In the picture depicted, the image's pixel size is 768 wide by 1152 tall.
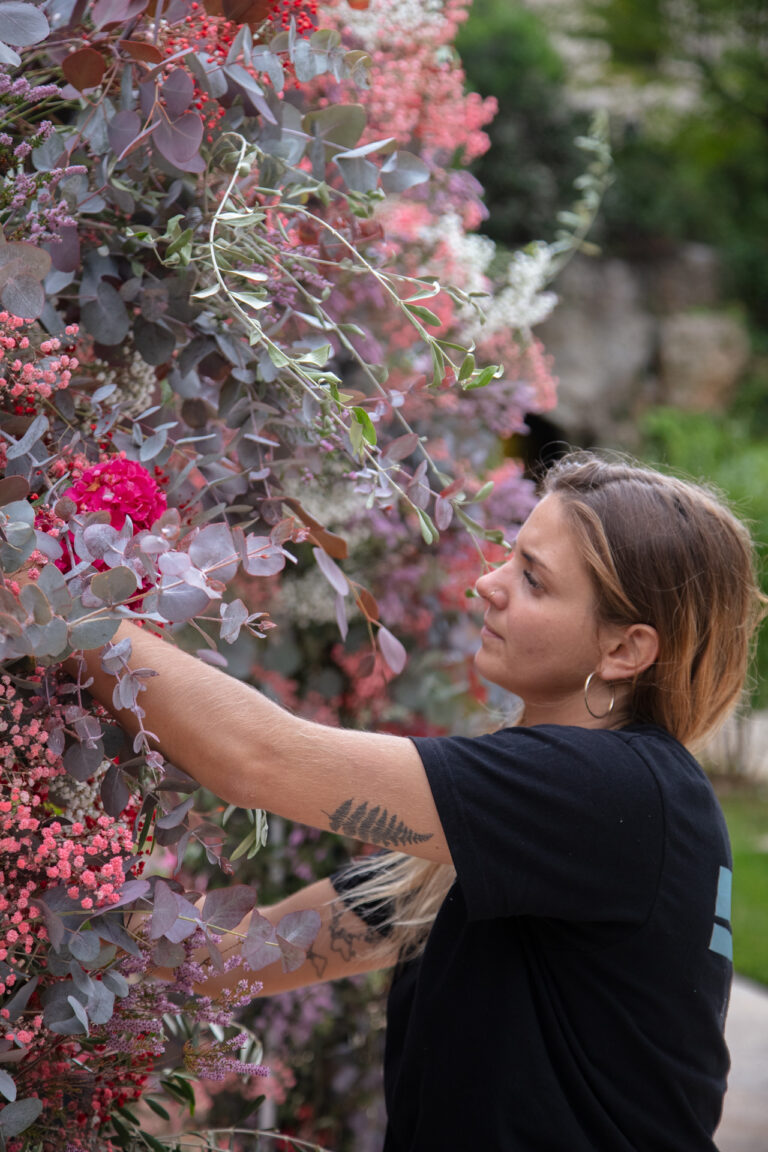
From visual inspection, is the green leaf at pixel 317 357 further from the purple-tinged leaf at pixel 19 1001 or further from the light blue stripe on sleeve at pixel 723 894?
the light blue stripe on sleeve at pixel 723 894

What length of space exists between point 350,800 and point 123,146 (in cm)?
59

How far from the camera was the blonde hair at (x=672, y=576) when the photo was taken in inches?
45.8

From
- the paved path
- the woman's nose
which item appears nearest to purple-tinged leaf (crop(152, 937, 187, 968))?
the woman's nose

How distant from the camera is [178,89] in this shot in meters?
0.87

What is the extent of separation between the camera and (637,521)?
1176 mm

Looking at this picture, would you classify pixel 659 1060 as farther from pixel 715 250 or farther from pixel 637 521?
pixel 715 250

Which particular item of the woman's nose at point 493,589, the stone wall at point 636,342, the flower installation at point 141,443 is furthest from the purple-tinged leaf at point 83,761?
the stone wall at point 636,342

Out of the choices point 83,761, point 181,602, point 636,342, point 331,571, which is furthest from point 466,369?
point 636,342

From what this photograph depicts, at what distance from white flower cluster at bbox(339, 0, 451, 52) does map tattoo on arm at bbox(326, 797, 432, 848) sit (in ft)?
3.58

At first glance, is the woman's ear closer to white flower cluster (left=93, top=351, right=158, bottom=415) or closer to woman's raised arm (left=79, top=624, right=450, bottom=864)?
woman's raised arm (left=79, top=624, right=450, bottom=864)

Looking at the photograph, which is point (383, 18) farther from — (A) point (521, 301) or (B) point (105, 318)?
(B) point (105, 318)

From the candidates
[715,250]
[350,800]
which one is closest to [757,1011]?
[350,800]

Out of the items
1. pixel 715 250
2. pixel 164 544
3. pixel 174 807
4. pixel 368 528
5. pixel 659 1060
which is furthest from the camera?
pixel 715 250

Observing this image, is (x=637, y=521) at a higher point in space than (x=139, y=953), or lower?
higher
